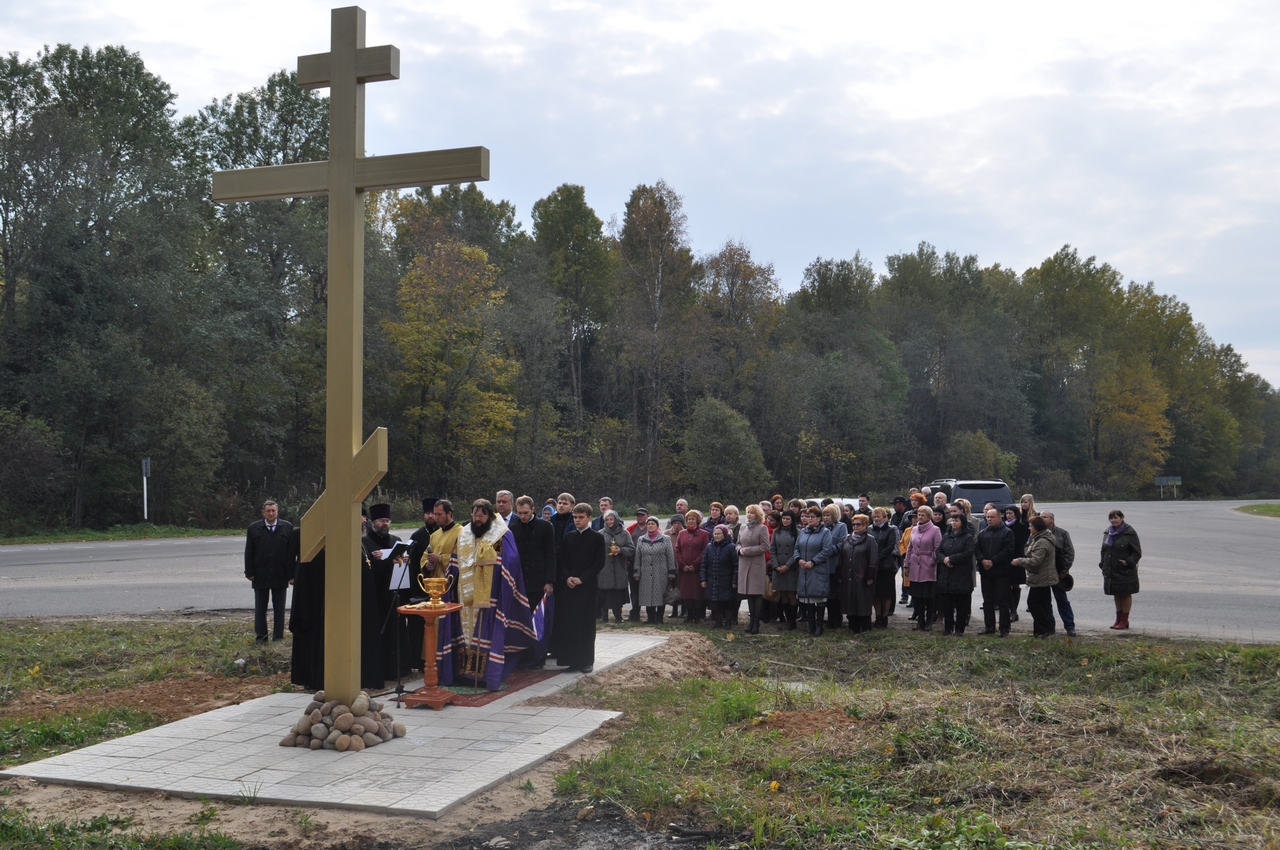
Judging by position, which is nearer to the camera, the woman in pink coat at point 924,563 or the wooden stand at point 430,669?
the wooden stand at point 430,669

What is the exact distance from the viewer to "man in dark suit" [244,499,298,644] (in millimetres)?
12219

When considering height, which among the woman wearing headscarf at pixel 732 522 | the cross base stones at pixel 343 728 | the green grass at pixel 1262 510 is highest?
the woman wearing headscarf at pixel 732 522

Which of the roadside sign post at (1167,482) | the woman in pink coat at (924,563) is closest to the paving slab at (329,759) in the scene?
the woman in pink coat at (924,563)

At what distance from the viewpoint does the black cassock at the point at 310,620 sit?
30.1 ft

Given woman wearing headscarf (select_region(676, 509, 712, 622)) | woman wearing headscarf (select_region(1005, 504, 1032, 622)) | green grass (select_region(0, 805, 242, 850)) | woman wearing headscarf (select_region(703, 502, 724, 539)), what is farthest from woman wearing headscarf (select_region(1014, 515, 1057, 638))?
green grass (select_region(0, 805, 242, 850))

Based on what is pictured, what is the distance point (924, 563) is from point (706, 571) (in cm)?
302

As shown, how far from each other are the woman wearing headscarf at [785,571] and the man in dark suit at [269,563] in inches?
252

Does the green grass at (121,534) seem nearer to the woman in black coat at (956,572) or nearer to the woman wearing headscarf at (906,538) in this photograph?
the woman wearing headscarf at (906,538)

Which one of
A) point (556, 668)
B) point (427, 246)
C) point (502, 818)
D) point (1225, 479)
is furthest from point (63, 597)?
point (1225, 479)

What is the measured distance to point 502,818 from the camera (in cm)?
580

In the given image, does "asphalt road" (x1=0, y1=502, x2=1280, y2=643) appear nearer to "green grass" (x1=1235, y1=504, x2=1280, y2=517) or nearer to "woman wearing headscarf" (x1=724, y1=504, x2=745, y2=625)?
"woman wearing headscarf" (x1=724, y1=504, x2=745, y2=625)

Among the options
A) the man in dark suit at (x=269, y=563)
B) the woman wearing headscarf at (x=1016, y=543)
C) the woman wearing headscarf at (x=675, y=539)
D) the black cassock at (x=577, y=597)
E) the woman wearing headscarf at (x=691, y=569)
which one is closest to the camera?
the black cassock at (x=577, y=597)

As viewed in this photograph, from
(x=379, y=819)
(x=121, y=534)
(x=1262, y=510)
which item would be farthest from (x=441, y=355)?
(x=1262, y=510)

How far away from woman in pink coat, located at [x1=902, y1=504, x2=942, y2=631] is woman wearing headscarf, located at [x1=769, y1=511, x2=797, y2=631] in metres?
1.59
